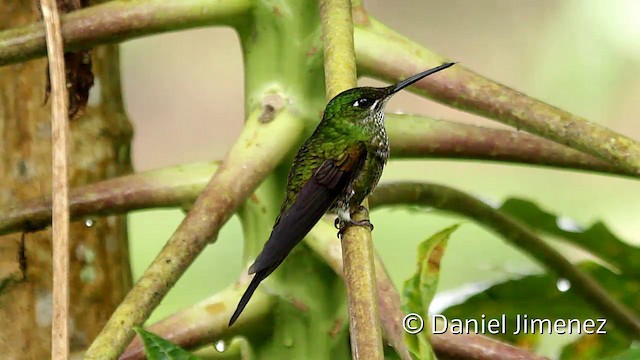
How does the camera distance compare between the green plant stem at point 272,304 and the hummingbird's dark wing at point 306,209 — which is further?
the green plant stem at point 272,304

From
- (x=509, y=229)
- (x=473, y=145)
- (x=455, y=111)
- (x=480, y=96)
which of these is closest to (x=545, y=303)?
(x=509, y=229)

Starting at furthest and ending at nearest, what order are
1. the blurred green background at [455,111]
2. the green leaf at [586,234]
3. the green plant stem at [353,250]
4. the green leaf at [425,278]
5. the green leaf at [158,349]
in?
the blurred green background at [455,111], the green leaf at [586,234], the green leaf at [425,278], the green leaf at [158,349], the green plant stem at [353,250]

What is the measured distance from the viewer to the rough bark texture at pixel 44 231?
1416 millimetres

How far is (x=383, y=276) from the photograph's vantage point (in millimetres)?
1203

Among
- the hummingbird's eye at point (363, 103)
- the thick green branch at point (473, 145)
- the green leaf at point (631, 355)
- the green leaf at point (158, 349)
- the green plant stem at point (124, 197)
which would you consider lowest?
the green leaf at point (631, 355)

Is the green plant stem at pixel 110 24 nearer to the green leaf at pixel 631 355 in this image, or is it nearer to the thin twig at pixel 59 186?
the thin twig at pixel 59 186

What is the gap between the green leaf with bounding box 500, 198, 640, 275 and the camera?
1710 mm

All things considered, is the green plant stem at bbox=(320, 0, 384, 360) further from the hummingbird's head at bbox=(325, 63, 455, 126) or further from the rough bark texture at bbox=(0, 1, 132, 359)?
the rough bark texture at bbox=(0, 1, 132, 359)

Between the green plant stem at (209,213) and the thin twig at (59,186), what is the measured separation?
0.05m

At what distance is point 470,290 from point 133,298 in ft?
2.93

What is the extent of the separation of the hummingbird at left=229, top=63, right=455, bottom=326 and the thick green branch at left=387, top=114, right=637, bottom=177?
132mm

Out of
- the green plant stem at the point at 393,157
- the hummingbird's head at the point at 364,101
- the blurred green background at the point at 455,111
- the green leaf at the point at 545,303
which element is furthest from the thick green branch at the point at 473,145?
the blurred green background at the point at 455,111

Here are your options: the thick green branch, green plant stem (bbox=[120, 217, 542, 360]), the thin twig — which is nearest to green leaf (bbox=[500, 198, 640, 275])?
the thick green branch

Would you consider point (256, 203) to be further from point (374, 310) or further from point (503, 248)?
point (503, 248)
